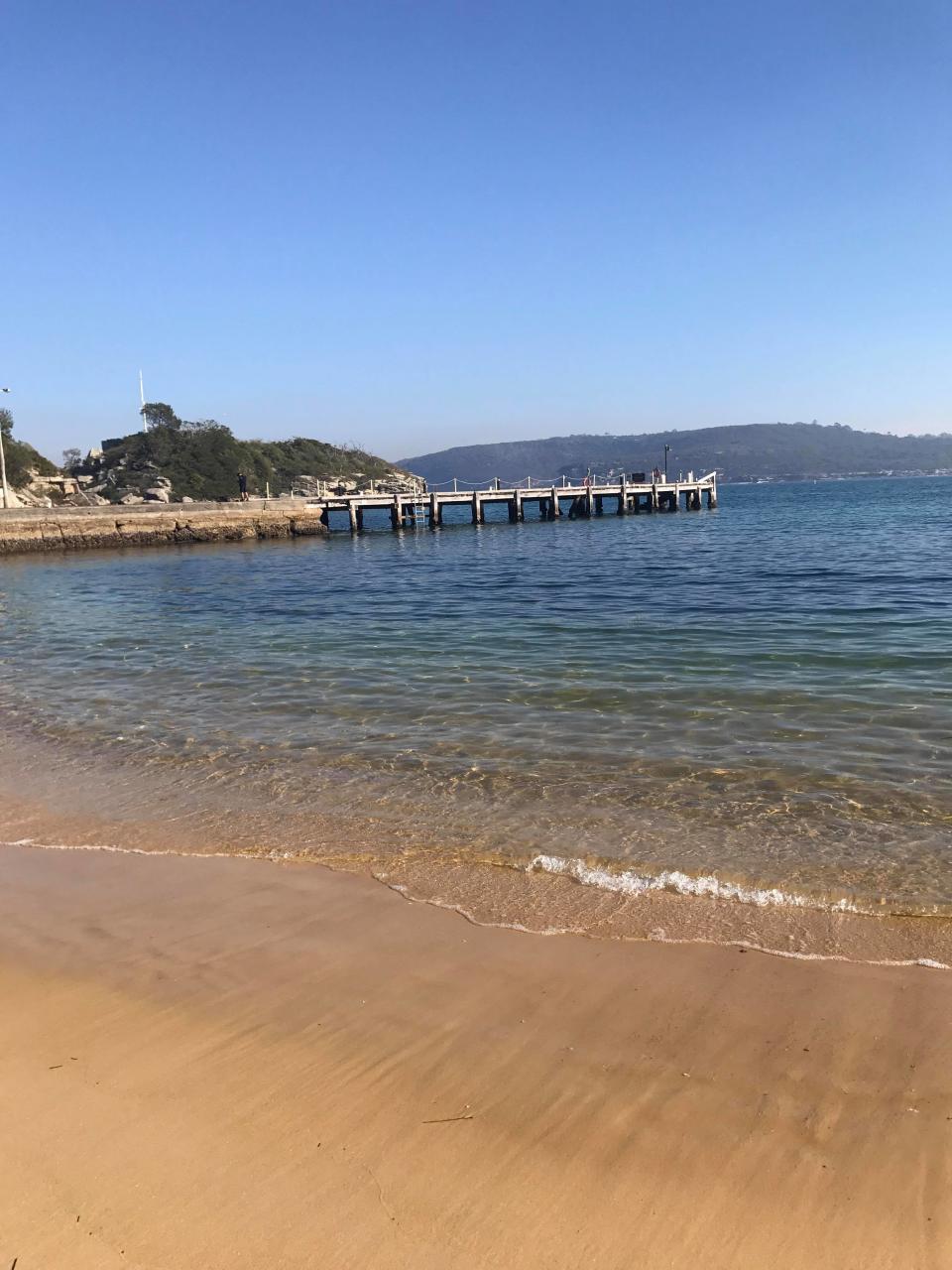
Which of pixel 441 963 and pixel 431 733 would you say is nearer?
pixel 441 963

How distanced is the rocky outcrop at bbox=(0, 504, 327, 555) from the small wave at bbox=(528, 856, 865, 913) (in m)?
42.8

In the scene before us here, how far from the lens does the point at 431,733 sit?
Answer: 8.70 metres

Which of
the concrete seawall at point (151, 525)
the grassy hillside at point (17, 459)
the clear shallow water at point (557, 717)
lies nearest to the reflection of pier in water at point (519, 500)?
the concrete seawall at point (151, 525)

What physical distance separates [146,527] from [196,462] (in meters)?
56.3

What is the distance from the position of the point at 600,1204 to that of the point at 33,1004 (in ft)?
9.19

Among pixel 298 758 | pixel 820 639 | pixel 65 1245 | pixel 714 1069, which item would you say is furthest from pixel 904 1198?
pixel 820 639

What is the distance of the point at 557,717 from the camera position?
9.09 meters

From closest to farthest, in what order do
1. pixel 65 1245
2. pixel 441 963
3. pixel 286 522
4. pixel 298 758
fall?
pixel 65 1245
pixel 441 963
pixel 298 758
pixel 286 522

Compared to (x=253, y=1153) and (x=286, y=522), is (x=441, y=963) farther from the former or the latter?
(x=286, y=522)

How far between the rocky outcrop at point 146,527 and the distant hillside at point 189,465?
3630cm

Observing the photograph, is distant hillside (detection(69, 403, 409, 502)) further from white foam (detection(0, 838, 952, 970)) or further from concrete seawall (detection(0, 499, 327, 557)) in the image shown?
white foam (detection(0, 838, 952, 970))

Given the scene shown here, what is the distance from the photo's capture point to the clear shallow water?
595 centimetres

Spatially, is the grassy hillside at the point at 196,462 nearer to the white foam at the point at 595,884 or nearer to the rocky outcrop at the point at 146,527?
the rocky outcrop at the point at 146,527

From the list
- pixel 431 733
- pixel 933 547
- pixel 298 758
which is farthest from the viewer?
pixel 933 547
